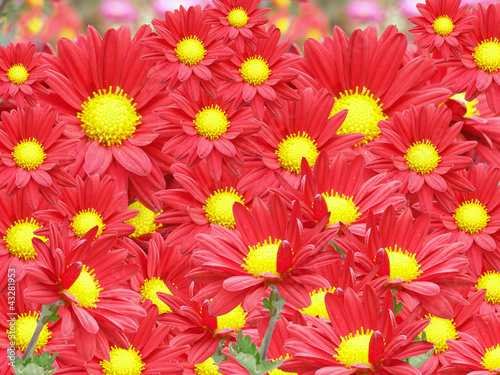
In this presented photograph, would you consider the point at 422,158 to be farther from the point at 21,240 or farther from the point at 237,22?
the point at 21,240

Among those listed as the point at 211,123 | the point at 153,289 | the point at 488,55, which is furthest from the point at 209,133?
the point at 488,55

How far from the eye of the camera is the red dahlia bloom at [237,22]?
19.1 inches

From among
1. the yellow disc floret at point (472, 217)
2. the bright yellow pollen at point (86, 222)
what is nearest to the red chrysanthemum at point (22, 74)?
the bright yellow pollen at point (86, 222)

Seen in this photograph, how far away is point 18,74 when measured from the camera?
511 millimetres

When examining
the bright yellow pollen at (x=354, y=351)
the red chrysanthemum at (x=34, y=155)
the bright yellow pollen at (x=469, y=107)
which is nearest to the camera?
the bright yellow pollen at (x=354, y=351)

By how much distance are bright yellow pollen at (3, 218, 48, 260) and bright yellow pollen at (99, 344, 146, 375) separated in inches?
3.5

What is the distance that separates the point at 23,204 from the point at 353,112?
9.9 inches

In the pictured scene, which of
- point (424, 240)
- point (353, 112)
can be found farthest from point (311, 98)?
point (424, 240)

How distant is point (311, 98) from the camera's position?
0.50m

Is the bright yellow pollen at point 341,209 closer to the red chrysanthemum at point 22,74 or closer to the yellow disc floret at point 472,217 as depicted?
the yellow disc floret at point 472,217

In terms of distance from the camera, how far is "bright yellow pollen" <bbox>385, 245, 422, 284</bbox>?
379 mm

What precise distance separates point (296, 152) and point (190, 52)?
102 mm

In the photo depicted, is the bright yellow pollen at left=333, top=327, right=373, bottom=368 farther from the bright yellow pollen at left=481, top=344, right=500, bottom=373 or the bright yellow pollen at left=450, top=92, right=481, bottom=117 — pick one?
the bright yellow pollen at left=450, top=92, right=481, bottom=117

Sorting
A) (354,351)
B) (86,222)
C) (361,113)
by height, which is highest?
(361,113)
